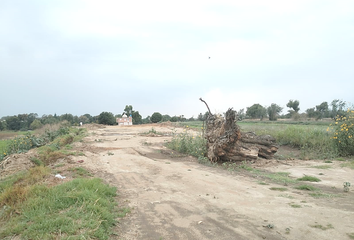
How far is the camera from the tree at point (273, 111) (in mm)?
39875

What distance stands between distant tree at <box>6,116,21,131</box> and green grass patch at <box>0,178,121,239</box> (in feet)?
158

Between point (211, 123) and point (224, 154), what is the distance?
1683mm

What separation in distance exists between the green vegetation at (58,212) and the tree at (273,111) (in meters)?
39.7

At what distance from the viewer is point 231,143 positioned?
9.39 meters

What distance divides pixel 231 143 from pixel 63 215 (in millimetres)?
7216

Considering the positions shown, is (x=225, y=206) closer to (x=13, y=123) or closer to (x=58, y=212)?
(x=58, y=212)

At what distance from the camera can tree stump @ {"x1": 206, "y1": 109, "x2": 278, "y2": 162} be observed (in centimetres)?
925

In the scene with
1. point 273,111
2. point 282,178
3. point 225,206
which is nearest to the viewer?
point 225,206

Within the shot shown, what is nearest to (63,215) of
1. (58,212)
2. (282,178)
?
(58,212)

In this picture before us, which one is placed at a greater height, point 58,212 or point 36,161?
point 36,161

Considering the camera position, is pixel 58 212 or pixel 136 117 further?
pixel 136 117

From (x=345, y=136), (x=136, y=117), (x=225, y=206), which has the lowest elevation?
(x=225, y=206)

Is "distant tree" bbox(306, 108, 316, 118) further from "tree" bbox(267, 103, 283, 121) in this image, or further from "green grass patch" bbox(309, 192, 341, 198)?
"green grass patch" bbox(309, 192, 341, 198)

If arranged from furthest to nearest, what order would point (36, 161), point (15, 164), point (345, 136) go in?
point (345, 136), point (36, 161), point (15, 164)
